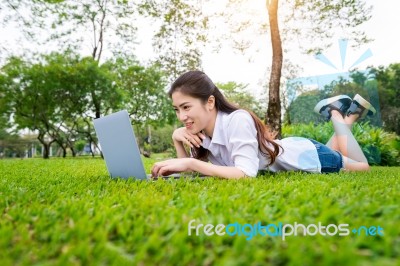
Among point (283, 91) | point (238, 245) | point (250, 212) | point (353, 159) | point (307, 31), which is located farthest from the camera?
point (283, 91)

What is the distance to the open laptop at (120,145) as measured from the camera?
7.33 feet

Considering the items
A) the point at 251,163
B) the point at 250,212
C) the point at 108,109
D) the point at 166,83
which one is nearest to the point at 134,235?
the point at 250,212

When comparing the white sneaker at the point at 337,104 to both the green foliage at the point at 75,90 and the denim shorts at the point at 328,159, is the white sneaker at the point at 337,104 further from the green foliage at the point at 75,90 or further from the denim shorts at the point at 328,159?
the green foliage at the point at 75,90

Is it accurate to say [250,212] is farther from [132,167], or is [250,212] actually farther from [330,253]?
[132,167]

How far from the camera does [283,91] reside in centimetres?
2225

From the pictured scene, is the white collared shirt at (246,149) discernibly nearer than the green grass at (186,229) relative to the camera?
No

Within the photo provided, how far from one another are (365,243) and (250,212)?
450 mm

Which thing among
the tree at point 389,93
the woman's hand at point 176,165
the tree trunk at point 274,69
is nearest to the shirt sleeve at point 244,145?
the woman's hand at point 176,165

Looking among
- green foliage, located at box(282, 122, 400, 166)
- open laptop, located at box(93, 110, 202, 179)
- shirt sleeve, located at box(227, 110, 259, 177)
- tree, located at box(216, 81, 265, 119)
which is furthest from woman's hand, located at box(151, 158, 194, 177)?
tree, located at box(216, 81, 265, 119)

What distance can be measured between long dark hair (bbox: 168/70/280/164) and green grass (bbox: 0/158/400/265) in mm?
940

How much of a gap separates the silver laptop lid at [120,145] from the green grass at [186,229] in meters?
0.67

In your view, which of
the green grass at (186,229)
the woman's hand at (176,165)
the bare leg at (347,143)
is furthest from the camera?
the bare leg at (347,143)

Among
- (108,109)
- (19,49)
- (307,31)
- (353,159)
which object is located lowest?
(353,159)

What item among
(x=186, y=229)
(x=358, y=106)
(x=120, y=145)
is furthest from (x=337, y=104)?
(x=186, y=229)
